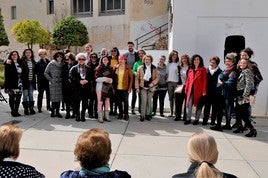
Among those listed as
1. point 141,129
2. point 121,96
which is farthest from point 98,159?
point 121,96

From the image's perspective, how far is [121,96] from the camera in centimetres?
918

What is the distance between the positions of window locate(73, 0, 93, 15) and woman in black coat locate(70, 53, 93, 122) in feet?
81.6

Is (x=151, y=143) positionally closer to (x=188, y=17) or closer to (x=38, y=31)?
(x=188, y=17)

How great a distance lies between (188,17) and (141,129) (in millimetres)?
3822

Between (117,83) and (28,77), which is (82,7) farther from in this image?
(117,83)

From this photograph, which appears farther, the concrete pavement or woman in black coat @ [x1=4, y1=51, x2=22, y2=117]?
woman in black coat @ [x1=4, y1=51, x2=22, y2=117]

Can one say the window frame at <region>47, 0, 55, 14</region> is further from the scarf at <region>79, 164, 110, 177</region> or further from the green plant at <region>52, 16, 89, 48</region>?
the scarf at <region>79, 164, 110, 177</region>

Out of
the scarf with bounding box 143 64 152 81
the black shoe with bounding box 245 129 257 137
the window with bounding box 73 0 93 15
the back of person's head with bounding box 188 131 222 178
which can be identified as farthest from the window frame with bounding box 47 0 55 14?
the back of person's head with bounding box 188 131 222 178

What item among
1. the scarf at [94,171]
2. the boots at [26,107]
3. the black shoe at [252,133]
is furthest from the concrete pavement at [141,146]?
the scarf at [94,171]

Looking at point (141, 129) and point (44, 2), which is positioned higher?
point (44, 2)

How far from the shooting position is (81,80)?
8883 mm

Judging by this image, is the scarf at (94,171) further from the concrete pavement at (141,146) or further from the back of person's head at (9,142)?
the concrete pavement at (141,146)

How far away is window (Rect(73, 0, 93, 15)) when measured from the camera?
33000mm

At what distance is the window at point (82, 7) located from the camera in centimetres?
3300
